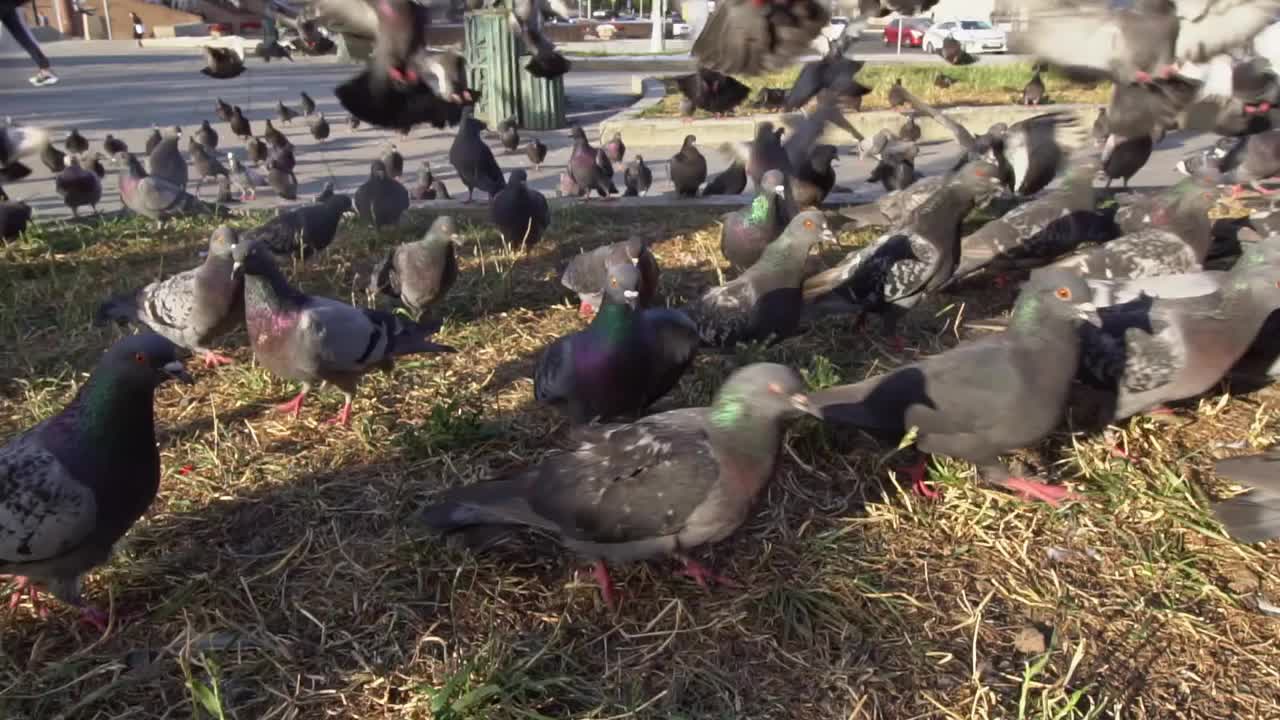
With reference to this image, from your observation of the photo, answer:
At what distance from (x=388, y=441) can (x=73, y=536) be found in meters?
1.27

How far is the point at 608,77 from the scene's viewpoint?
25.4 metres

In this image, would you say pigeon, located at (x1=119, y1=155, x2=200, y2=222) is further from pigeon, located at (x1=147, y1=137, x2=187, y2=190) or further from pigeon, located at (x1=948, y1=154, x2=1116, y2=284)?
pigeon, located at (x1=948, y1=154, x2=1116, y2=284)

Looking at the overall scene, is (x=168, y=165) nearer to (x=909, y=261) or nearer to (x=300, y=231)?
(x=300, y=231)

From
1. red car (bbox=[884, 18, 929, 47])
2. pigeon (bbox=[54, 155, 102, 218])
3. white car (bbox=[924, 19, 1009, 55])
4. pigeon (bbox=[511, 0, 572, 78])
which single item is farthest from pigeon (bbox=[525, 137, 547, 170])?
red car (bbox=[884, 18, 929, 47])

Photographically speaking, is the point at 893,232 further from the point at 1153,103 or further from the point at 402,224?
the point at 402,224

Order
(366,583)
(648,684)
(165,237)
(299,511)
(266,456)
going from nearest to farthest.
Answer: (648,684), (366,583), (299,511), (266,456), (165,237)

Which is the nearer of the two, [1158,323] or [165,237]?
[1158,323]

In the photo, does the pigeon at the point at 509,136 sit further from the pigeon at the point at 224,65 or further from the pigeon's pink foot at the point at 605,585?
the pigeon's pink foot at the point at 605,585

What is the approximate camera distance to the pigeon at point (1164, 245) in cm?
467

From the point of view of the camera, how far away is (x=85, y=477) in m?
2.45

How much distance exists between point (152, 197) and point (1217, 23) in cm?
831

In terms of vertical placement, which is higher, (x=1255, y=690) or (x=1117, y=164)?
(x=1117, y=164)

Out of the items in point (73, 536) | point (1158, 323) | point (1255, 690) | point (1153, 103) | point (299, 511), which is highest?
point (1153, 103)

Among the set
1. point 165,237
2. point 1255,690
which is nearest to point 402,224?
point 165,237
